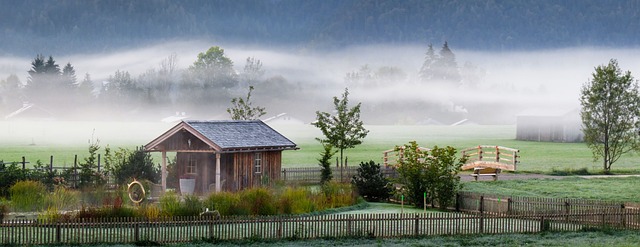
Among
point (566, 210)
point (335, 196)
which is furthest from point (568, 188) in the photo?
point (566, 210)

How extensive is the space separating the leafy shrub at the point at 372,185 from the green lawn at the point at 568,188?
549cm

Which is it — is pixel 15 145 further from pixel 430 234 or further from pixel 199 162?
pixel 430 234

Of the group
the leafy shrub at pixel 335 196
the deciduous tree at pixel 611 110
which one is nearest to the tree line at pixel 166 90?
the deciduous tree at pixel 611 110

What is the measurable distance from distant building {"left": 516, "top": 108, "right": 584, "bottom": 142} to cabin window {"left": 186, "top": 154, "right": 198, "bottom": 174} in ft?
213

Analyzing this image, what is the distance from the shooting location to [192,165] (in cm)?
4750

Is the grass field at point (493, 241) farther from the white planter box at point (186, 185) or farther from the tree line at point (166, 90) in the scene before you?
the tree line at point (166, 90)

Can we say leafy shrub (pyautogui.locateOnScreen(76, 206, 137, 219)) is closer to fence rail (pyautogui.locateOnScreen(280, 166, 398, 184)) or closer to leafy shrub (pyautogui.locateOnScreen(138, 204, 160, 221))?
leafy shrub (pyautogui.locateOnScreen(138, 204, 160, 221))

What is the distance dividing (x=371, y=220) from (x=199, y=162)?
18268 mm

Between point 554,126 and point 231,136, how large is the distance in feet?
217

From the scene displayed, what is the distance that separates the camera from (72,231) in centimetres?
2947

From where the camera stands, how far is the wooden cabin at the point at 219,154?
45406 millimetres

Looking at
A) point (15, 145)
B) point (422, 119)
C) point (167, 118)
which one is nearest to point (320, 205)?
point (15, 145)

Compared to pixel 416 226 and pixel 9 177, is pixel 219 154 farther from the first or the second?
pixel 416 226

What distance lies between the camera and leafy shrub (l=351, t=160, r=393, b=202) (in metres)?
45.4
